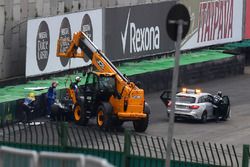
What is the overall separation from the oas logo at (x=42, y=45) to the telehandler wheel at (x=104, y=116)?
643 centimetres

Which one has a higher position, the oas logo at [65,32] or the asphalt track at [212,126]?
the oas logo at [65,32]

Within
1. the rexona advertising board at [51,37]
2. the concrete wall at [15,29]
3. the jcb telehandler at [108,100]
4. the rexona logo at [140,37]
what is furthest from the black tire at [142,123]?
the rexona logo at [140,37]

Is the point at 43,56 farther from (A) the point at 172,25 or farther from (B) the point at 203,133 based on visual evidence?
(A) the point at 172,25

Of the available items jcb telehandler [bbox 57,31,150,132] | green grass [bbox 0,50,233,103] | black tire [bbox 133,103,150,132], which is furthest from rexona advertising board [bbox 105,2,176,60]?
black tire [bbox 133,103,150,132]

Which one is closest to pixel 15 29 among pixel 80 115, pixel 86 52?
pixel 86 52

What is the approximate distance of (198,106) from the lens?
124 ft

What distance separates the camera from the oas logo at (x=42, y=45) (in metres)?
40.3

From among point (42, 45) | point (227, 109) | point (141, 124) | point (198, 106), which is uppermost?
point (42, 45)

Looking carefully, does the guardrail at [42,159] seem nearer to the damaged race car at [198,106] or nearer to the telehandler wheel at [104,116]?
the telehandler wheel at [104,116]

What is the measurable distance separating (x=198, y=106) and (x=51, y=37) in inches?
301

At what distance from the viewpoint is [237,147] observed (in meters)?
32.0

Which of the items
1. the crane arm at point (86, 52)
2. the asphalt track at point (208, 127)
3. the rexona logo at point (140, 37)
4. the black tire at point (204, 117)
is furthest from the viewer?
the rexona logo at point (140, 37)

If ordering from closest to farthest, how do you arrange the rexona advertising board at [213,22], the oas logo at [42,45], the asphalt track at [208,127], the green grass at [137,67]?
the asphalt track at [208,127] → the green grass at [137,67] → the oas logo at [42,45] → the rexona advertising board at [213,22]

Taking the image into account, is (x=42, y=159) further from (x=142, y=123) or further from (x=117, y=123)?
(x=117, y=123)
